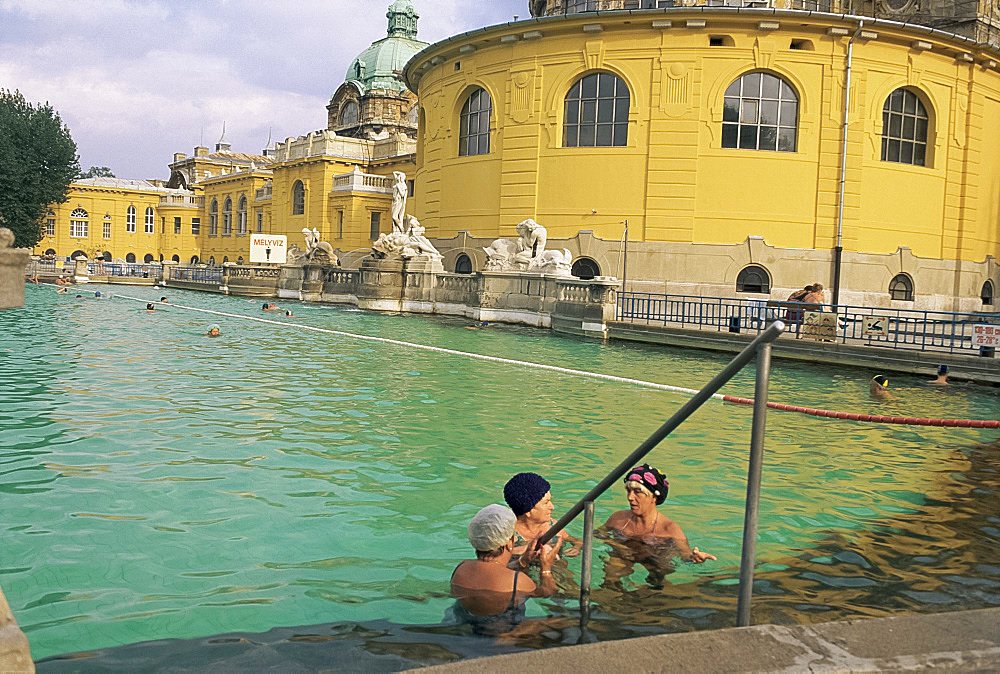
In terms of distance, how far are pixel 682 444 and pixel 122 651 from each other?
649cm

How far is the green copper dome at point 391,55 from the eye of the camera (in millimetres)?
65438

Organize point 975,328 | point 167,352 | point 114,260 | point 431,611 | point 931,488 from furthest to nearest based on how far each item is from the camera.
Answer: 1. point 114,260
2. point 167,352
3. point 975,328
4. point 931,488
5. point 431,611

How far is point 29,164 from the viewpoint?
51.3 metres

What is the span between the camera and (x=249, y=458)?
8000mm

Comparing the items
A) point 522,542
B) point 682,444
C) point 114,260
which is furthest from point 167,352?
point 114,260

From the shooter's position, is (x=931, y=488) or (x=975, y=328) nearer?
(x=931, y=488)

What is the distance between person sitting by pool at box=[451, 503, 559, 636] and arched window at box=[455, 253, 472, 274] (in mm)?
28801

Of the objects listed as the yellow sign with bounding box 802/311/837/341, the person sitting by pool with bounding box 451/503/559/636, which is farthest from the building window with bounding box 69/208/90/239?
the person sitting by pool with bounding box 451/503/559/636

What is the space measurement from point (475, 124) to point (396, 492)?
92.7 feet

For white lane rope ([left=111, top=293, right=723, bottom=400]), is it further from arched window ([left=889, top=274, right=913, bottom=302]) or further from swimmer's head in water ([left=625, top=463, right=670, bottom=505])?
arched window ([left=889, top=274, right=913, bottom=302])

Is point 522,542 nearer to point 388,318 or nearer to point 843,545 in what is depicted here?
point 843,545

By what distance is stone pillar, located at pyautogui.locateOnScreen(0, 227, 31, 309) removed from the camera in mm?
6686

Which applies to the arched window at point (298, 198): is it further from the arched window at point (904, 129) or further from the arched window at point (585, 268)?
the arched window at point (904, 129)

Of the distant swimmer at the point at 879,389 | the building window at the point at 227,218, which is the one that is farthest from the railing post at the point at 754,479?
the building window at the point at 227,218
